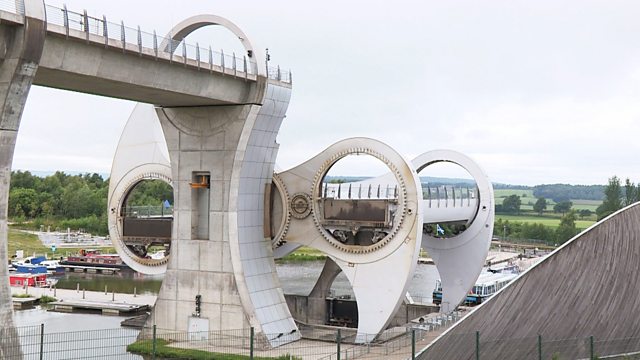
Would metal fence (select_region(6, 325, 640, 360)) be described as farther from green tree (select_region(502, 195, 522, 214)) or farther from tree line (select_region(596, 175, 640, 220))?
green tree (select_region(502, 195, 522, 214))

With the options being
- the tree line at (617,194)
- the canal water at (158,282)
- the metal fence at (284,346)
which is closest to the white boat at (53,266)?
the canal water at (158,282)

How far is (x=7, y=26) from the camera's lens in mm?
19797

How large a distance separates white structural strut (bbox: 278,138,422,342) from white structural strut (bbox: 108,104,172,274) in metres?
6.37

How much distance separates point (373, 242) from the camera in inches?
1225

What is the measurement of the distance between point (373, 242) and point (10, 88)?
15.4 m

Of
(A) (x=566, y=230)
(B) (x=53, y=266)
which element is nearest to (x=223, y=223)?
(B) (x=53, y=266)

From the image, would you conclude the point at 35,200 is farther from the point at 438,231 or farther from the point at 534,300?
the point at 534,300

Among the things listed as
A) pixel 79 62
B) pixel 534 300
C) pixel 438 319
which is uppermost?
pixel 79 62

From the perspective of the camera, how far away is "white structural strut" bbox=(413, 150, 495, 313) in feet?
124

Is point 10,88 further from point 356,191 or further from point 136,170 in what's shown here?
point 136,170

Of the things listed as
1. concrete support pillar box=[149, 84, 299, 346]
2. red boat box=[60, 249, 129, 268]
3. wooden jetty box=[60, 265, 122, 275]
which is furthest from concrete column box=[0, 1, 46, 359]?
red boat box=[60, 249, 129, 268]

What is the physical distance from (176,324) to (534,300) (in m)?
14.7

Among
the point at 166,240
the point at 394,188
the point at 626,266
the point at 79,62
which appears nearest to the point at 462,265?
the point at 394,188

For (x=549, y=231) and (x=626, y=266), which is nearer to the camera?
(x=626, y=266)
